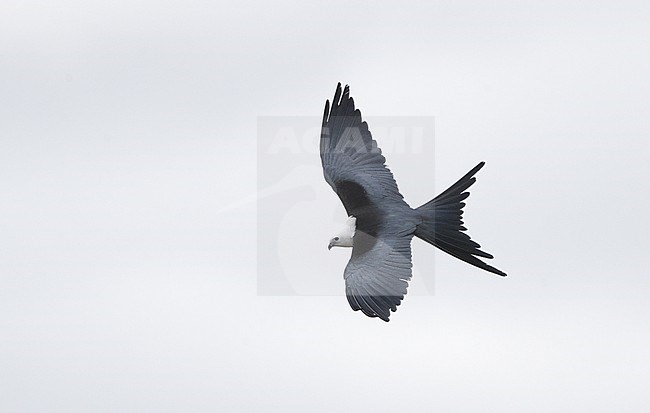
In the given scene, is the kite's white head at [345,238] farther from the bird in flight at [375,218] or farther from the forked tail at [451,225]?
the forked tail at [451,225]

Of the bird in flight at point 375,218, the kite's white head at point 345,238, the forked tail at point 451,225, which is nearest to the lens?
the bird in flight at point 375,218

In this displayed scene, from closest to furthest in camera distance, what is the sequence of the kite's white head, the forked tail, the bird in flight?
the bird in flight
the forked tail
the kite's white head

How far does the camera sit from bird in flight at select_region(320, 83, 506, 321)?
26672 millimetres

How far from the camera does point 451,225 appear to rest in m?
A: 28.3

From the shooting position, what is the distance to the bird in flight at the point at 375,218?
2667 centimetres

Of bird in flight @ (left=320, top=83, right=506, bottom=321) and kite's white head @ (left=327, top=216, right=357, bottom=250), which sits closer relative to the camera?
bird in flight @ (left=320, top=83, right=506, bottom=321)

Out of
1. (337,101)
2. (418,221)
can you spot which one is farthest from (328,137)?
(418,221)

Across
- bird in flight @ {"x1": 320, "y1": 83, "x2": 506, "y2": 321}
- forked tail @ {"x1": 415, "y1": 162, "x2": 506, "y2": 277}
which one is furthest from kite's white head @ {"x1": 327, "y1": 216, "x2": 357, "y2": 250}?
forked tail @ {"x1": 415, "y1": 162, "x2": 506, "y2": 277}

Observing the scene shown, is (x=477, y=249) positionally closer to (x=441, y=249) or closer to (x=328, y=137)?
(x=441, y=249)

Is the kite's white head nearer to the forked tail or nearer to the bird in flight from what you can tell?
the bird in flight

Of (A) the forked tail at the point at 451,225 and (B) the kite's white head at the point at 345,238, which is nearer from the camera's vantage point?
(A) the forked tail at the point at 451,225

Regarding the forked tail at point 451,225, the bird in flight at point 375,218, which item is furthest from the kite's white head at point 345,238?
the forked tail at point 451,225

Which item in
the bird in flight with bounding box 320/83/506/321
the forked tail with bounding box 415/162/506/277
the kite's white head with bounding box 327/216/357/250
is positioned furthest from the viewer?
the kite's white head with bounding box 327/216/357/250

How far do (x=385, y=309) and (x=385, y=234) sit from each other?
10.4ft
